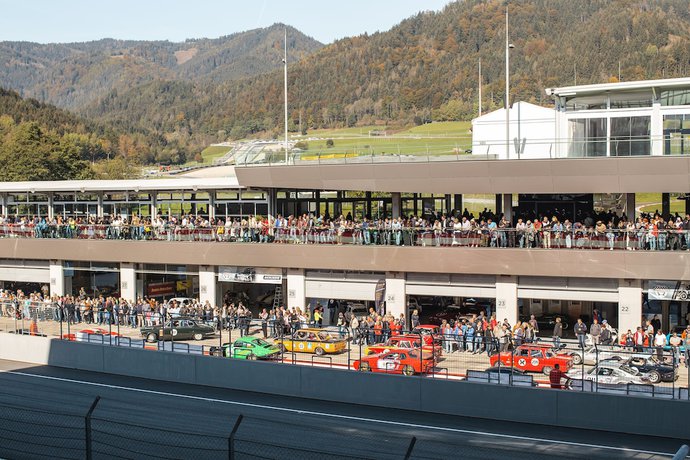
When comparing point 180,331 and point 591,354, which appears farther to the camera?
point 180,331

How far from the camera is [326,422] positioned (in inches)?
863

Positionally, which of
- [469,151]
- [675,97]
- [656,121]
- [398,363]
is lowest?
[398,363]

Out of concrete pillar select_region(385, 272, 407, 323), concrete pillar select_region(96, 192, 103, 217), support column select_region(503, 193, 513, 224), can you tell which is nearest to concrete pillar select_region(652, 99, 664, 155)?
support column select_region(503, 193, 513, 224)

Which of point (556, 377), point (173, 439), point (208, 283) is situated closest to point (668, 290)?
point (556, 377)

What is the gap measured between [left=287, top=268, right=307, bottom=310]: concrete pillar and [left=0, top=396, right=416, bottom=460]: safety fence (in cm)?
1529

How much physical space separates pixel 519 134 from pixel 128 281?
21079 millimetres

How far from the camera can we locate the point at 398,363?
79.9 feet

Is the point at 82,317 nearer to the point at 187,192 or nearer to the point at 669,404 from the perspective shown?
the point at 187,192

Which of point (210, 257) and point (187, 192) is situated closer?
point (210, 257)

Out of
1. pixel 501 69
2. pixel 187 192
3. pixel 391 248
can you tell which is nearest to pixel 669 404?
pixel 391 248

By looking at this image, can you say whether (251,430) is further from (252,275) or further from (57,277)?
(57,277)

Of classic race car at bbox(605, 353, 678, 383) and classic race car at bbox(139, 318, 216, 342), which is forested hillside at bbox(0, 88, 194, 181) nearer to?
classic race car at bbox(139, 318, 216, 342)

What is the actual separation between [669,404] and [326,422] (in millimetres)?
8789

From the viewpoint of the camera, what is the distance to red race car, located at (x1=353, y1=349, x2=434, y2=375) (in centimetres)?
2391
